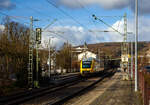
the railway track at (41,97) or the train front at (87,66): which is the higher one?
the train front at (87,66)

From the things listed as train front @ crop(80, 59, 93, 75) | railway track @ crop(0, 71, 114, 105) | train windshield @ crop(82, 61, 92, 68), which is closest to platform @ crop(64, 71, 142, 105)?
railway track @ crop(0, 71, 114, 105)

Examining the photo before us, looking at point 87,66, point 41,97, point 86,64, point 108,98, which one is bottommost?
point 41,97

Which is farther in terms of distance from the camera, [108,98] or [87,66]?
[87,66]

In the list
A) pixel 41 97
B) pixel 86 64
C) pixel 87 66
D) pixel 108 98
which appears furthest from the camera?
pixel 86 64

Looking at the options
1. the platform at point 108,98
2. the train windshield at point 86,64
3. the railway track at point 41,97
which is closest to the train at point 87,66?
the train windshield at point 86,64

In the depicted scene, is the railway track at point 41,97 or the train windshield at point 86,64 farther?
the train windshield at point 86,64

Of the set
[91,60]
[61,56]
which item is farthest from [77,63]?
[91,60]

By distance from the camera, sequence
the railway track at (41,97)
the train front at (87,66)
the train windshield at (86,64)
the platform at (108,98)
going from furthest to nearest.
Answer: the train windshield at (86,64)
the train front at (87,66)
the railway track at (41,97)
the platform at (108,98)

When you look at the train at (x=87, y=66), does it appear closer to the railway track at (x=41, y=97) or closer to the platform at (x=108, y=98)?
the railway track at (x=41, y=97)

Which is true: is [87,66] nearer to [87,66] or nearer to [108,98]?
[87,66]

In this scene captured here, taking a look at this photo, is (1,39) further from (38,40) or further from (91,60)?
(91,60)

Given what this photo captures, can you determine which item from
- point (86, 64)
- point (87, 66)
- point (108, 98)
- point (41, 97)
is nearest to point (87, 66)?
point (87, 66)

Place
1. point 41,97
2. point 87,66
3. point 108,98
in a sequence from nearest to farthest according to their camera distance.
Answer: point 108,98 < point 41,97 < point 87,66

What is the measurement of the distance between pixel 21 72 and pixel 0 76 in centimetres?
322
